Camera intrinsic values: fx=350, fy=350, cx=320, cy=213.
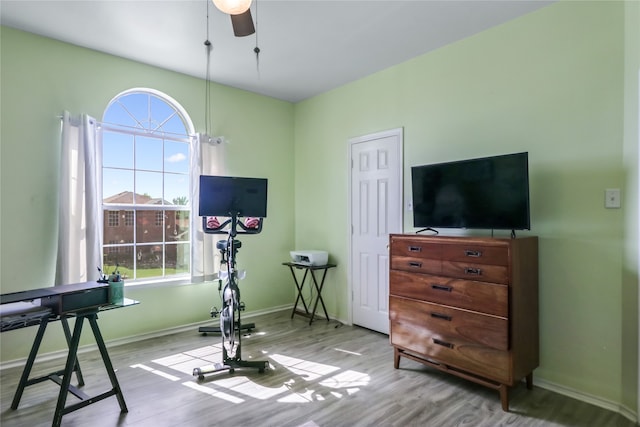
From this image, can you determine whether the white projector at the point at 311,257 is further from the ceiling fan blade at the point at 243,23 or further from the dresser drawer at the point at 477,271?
the ceiling fan blade at the point at 243,23

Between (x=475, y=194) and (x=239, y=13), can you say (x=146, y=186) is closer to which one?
(x=239, y=13)

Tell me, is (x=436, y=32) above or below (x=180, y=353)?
above

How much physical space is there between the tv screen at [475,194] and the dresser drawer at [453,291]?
45 centimetres

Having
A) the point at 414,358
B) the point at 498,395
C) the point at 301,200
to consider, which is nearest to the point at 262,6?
the point at 301,200

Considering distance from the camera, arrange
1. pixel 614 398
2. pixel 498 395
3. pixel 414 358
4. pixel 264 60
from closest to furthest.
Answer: pixel 614 398 < pixel 498 395 < pixel 414 358 < pixel 264 60

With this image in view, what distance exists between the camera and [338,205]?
13.7 ft

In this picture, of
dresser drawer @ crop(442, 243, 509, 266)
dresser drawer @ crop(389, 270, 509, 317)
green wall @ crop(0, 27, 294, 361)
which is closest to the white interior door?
dresser drawer @ crop(389, 270, 509, 317)

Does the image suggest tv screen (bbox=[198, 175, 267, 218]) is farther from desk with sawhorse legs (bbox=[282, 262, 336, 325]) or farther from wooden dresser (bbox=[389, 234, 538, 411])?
desk with sawhorse legs (bbox=[282, 262, 336, 325])

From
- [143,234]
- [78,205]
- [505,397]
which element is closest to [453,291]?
[505,397]

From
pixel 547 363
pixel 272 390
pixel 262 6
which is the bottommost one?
pixel 272 390

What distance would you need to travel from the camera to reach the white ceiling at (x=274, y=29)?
8.33ft

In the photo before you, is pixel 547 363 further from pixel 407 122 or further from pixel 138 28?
pixel 138 28

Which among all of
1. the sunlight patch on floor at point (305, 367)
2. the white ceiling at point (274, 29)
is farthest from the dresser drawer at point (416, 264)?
the white ceiling at point (274, 29)

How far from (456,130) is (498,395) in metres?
2.09
